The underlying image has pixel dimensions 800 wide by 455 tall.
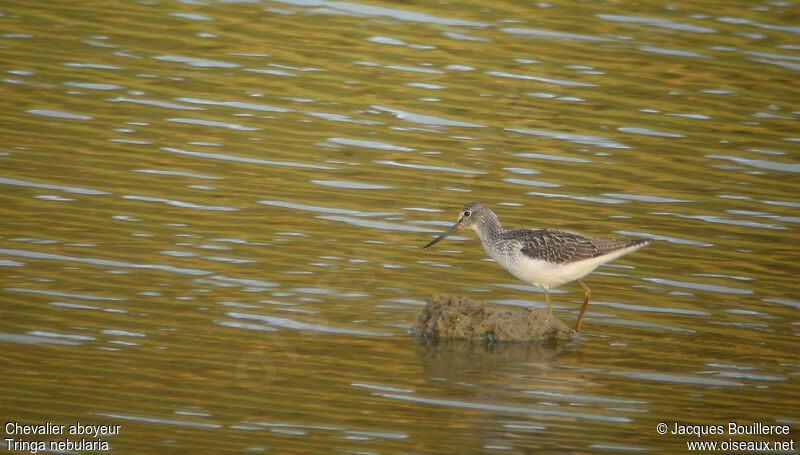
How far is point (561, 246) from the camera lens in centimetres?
1133

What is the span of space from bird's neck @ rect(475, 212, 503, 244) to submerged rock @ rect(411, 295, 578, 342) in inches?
39.6

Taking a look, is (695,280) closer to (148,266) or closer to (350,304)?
(350,304)

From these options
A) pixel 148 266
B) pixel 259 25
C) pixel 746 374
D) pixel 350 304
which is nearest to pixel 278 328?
pixel 350 304

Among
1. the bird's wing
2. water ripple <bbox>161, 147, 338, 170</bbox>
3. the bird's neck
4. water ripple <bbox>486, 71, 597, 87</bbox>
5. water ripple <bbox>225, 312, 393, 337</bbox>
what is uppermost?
the bird's wing

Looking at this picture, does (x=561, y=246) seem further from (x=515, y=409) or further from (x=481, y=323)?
(x=515, y=409)

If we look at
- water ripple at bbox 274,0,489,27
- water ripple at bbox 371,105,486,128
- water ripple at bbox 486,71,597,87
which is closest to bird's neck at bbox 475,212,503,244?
water ripple at bbox 371,105,486,128

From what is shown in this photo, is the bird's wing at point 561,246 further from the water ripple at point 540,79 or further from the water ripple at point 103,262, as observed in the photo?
the water ripple at point 540,79

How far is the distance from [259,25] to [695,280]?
1192 cm

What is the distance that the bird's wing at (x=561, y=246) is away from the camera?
37.0ft

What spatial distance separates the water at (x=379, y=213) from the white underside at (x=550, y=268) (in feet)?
2.16

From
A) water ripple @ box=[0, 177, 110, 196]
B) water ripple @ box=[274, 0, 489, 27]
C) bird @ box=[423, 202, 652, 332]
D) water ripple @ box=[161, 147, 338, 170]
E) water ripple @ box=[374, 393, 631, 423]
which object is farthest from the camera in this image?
water ripple @ box=[274, 0, 489, 27]

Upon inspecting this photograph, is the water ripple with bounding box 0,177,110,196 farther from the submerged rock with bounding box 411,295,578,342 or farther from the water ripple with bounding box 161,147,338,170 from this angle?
the submerged rock with bounding box 411,295,578,342

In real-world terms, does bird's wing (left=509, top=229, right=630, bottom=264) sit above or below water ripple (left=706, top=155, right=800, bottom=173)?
above

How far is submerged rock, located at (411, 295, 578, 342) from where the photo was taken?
11062 millimetres
